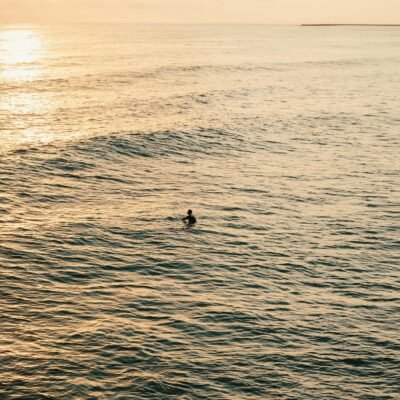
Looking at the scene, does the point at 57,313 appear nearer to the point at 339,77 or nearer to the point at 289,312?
the point at 289,312

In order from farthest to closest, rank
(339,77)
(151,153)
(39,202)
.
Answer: (339,77)
(151,153)
(39,202)

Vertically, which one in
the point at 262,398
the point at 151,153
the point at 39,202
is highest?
the point at 151,153

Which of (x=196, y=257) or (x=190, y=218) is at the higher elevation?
(x=190, y=218)

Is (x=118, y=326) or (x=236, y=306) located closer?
(x=118, y=326)

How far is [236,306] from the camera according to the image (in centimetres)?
3938

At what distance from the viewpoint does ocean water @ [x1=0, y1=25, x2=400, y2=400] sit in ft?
105

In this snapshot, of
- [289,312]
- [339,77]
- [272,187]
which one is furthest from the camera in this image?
[339,77]

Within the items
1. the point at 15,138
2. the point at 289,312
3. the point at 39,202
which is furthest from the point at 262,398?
the point at 15,138

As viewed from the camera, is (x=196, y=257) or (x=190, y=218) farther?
(x=190, y=218)

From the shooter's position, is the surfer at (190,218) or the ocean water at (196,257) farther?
the surfer at (190,218)

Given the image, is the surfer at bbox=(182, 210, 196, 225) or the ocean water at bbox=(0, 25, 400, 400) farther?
the surfer at bbox=(182, 210, 196, 225)

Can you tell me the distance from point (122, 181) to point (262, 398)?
40841 millimetres

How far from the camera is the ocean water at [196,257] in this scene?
3197 centimetres

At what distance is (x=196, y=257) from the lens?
4728 cm
